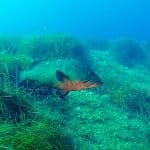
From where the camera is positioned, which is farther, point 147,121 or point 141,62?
point 141,62

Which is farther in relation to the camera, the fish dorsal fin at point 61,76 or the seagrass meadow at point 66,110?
the fish dorsal fin at point 61,76

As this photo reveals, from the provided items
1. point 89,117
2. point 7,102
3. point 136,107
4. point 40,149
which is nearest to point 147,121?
point 136,107

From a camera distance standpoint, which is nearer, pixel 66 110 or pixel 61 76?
pixel 61 76

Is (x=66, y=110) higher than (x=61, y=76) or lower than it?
lower

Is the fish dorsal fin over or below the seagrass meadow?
over

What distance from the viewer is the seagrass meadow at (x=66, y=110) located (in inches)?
161

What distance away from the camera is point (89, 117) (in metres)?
5.80

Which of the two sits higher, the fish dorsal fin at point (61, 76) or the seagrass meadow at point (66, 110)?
the fish dorsal fin at point (61, 76)

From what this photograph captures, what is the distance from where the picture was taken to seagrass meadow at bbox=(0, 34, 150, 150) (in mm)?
4094

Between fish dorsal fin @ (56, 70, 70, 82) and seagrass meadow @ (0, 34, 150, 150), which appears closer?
seagrass meadow @ (0, 34, 150, 150)

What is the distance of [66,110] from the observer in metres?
5.83

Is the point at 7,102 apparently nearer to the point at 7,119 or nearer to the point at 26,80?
the point at 7,119

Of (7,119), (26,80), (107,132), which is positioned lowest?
(107,132)

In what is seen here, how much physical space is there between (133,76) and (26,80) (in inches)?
156
